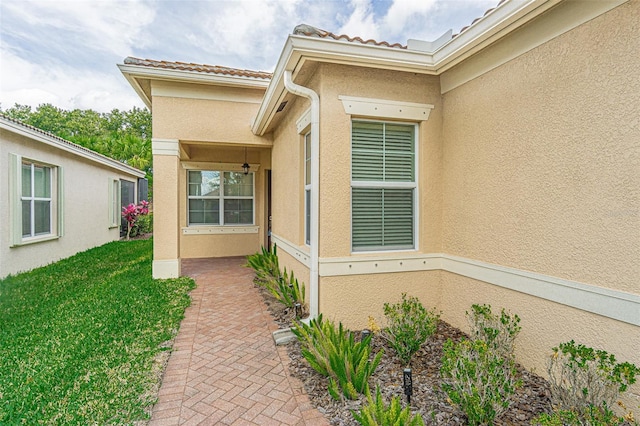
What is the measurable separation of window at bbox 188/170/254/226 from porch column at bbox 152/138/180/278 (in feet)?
11.2

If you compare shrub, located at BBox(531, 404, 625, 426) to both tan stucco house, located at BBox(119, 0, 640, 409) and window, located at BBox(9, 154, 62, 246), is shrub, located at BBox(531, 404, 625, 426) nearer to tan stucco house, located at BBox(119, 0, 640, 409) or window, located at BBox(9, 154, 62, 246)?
tan stucco house, located at BBox(119, 0, 640, 409)

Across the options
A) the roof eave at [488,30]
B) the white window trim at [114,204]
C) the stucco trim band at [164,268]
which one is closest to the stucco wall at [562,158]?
the roof eave at [488,30]

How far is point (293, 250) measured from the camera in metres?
6.86

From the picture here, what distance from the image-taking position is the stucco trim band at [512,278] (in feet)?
9.92

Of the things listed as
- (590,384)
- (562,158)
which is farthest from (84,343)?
(562,158)

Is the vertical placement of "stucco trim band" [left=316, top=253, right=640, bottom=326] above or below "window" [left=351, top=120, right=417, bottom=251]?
below

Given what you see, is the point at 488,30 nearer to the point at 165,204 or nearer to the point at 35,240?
the point at 165,204

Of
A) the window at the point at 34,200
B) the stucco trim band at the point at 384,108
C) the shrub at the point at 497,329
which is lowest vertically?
the shrub at the point at 497,329

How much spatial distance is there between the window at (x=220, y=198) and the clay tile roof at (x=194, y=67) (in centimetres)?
419

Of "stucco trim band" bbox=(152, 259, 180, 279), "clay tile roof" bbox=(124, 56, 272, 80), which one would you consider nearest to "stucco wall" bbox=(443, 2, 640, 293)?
"clay tile roof" bbox=(124, 56, 272, 80)

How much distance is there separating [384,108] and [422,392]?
378cm

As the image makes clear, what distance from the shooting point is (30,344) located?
473 cm

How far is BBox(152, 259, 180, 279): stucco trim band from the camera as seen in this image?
27.8 feet

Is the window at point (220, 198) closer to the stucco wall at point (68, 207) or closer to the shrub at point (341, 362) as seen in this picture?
the stucco wall at point (68, 207)
